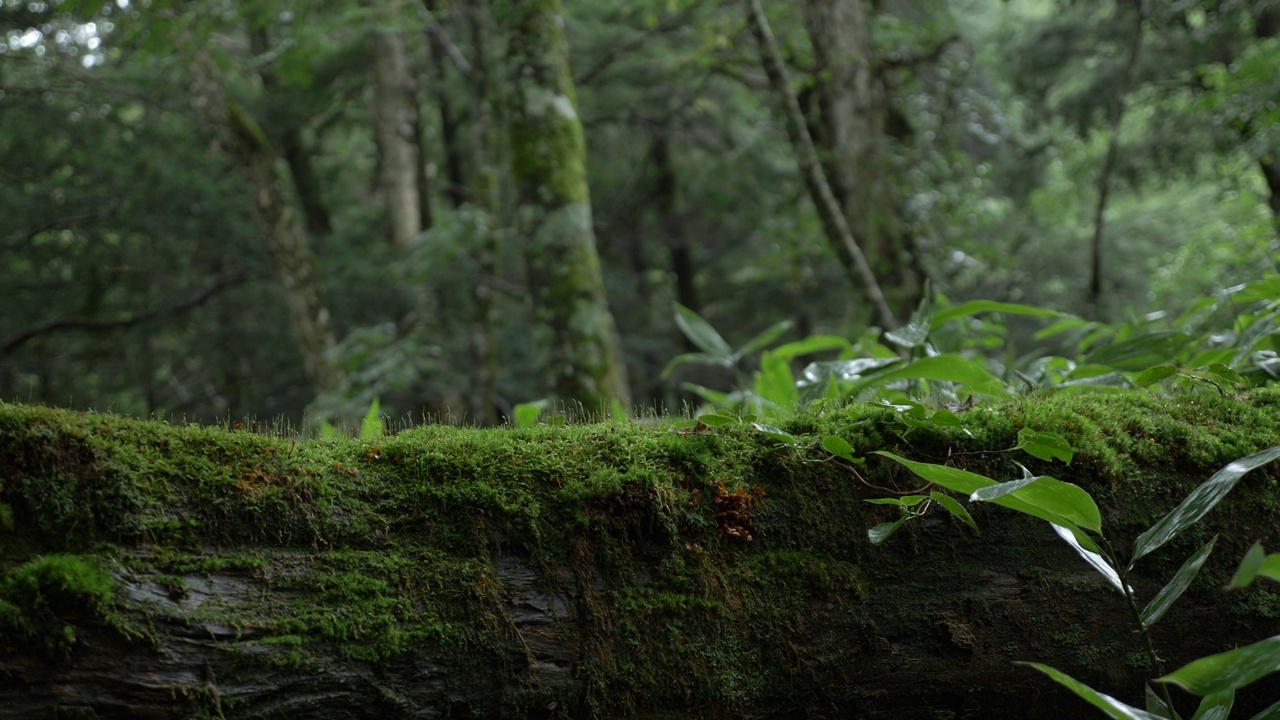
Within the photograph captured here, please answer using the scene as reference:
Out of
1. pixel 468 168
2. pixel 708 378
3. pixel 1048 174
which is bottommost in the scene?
pixel 708 378

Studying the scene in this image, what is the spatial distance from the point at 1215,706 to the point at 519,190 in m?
4.45

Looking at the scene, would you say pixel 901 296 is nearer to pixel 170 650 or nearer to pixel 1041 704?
pixel 1041 704

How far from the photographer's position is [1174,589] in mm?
1559

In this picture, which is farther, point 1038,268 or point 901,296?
point 1038,268

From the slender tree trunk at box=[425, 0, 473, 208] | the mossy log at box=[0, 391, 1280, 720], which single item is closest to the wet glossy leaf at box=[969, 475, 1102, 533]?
the mossy log at box=[0, 391, 1280, 720]

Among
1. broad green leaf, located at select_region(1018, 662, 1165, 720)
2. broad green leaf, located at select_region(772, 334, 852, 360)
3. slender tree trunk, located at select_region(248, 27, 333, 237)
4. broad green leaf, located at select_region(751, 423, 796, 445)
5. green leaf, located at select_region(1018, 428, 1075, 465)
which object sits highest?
slender tree trunk, located at select_region(248, 27, 333, 237)

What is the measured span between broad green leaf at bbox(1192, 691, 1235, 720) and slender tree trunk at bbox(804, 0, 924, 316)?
Answer: 477cm

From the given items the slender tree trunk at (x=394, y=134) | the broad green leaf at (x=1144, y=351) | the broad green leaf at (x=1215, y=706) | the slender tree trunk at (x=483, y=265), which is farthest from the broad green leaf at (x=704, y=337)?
the slender tree trunk at (x=394, y=134)

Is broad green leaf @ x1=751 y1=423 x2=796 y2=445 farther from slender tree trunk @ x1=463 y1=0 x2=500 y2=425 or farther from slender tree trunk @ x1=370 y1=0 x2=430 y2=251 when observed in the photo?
slender tree trunk @ x1=370 y1=0 x2=430 y2=251

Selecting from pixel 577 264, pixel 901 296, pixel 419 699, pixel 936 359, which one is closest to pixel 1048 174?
pixel 901 296

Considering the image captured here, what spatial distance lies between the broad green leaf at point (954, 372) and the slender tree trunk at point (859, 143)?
3885mm

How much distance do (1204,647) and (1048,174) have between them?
16703mm

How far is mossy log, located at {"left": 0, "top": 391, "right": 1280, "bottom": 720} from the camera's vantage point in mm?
1297

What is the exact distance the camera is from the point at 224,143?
8422 mm
